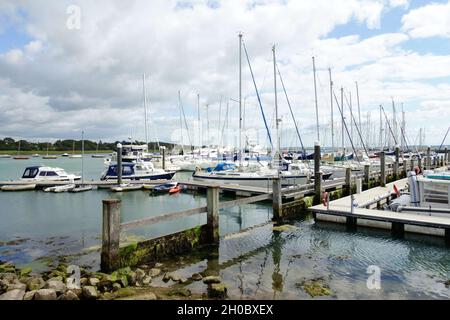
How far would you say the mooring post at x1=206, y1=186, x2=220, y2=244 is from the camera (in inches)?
483

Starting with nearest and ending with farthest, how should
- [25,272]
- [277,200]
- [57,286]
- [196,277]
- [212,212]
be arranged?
[57,286] < [196,277] < [25,272] < [212,212] < [277,200]

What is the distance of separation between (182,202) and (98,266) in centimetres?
1561

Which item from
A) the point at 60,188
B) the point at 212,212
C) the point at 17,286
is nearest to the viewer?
the point at 17,286

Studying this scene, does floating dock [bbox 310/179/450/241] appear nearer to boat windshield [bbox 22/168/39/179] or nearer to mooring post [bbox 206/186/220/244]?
mooring post [bbox 206/186/220/244]

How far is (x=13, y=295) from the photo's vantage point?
7402 millimetres

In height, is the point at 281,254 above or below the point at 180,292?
below

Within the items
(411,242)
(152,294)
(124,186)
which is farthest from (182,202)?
(152,294)

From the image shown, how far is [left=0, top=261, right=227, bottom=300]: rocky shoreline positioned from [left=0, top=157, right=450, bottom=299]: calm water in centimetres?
51

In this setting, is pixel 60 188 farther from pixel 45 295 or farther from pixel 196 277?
pixel 45 295

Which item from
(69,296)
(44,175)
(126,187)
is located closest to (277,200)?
(69,296)

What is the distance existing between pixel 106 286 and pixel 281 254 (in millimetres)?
6368

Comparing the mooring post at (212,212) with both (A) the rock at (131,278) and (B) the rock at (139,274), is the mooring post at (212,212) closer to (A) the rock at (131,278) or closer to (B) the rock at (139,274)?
(B) the rock at (139,274)

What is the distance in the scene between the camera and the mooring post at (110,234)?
9047 mm
